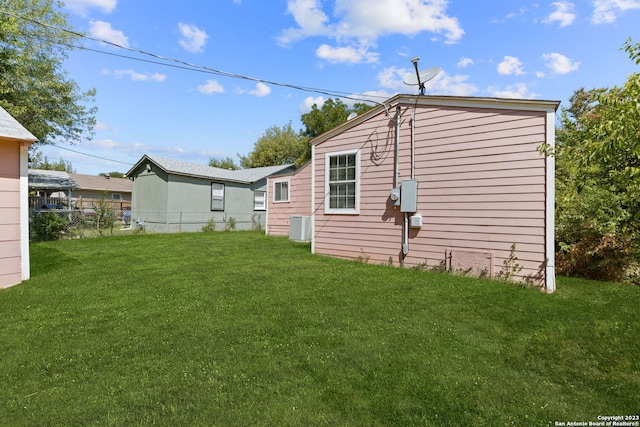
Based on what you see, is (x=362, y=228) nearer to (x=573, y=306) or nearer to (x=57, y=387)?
(x=573, y=306)

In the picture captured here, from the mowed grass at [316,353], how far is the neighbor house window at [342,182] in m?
2.64

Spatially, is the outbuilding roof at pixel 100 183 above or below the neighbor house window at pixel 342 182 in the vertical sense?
above

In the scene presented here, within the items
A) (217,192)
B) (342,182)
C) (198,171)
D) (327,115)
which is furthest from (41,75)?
(327,115)

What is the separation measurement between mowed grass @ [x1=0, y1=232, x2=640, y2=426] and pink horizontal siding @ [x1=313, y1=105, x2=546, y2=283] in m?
0.93

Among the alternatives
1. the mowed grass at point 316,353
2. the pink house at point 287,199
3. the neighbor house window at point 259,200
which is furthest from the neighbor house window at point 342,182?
the neighbor house window at point 259,200

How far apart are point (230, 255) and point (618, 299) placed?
24.3 feet

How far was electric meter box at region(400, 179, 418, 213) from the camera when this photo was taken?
639 cm

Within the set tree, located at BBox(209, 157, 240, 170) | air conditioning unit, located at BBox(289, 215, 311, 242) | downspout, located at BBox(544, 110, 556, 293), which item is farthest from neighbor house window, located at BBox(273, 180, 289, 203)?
tree, located at BBox(209, 157, 240, 170)

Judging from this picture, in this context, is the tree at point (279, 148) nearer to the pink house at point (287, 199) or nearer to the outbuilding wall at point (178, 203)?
the outbuilding wall at point (178, 203)

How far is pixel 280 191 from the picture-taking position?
47.2 feet

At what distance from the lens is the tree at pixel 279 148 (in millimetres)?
32031

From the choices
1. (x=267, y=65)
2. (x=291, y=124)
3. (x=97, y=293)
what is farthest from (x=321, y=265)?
(x=291, y=124)

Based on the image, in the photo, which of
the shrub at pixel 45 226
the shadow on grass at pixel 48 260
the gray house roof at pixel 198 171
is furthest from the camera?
the gray house roof at pixel 198 171

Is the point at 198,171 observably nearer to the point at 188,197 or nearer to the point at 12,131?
the point at 188,197
